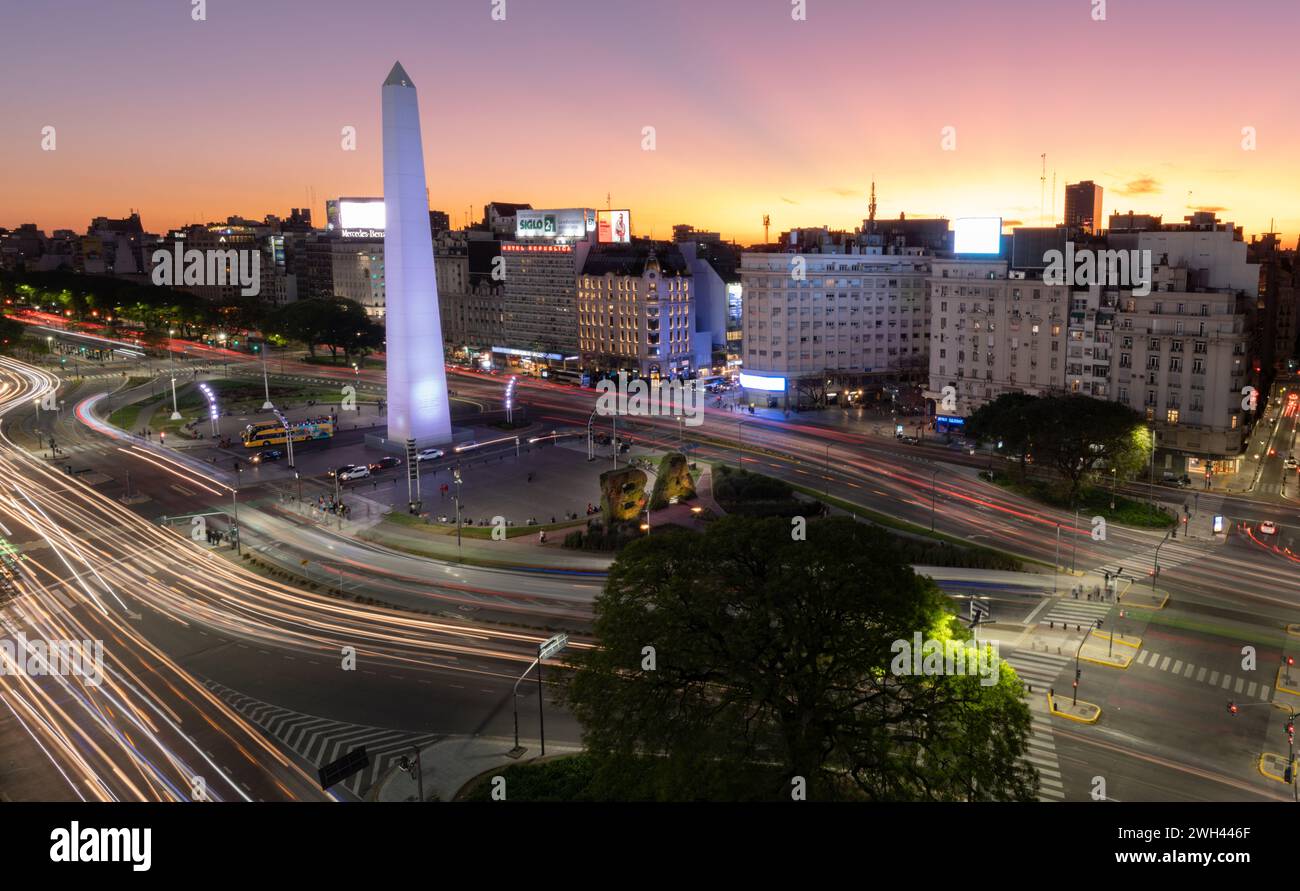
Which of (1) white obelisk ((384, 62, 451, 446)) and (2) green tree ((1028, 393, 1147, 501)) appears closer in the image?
(2) green tree ((1028, 393, 1147, 501))

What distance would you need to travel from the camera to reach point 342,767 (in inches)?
1040

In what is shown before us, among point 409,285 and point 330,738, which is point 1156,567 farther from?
point 409,285

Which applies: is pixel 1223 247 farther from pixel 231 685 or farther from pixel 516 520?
pixel 231 685

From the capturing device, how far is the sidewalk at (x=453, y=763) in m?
28.4

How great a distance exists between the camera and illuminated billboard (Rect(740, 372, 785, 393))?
10669 cm

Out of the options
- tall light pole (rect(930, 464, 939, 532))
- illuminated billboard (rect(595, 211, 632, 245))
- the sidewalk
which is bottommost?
the sidewalk

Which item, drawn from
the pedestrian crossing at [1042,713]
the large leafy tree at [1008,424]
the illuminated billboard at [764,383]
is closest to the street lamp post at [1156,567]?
the pedestrian crossing at [1042,713]

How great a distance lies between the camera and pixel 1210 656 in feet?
125

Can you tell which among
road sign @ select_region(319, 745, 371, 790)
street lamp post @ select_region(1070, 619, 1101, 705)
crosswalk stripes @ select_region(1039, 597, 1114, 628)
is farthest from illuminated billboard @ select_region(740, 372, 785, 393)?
road sign @ select_region(319, 745, 371, 790)

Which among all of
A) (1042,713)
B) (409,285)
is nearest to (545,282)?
(409,285)

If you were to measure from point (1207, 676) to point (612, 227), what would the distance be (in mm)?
107792

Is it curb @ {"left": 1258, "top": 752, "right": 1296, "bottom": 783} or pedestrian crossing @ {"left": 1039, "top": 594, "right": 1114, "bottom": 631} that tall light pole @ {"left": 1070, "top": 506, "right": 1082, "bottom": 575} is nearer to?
pedestrian crossing @ {"left": 1039, "top": 594, "right": 1114, "bottom": 631}

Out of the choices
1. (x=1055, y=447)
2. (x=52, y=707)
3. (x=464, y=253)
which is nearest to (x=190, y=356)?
(x=464, y=253)

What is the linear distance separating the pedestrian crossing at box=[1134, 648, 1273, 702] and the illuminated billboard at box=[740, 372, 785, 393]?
6998cm
